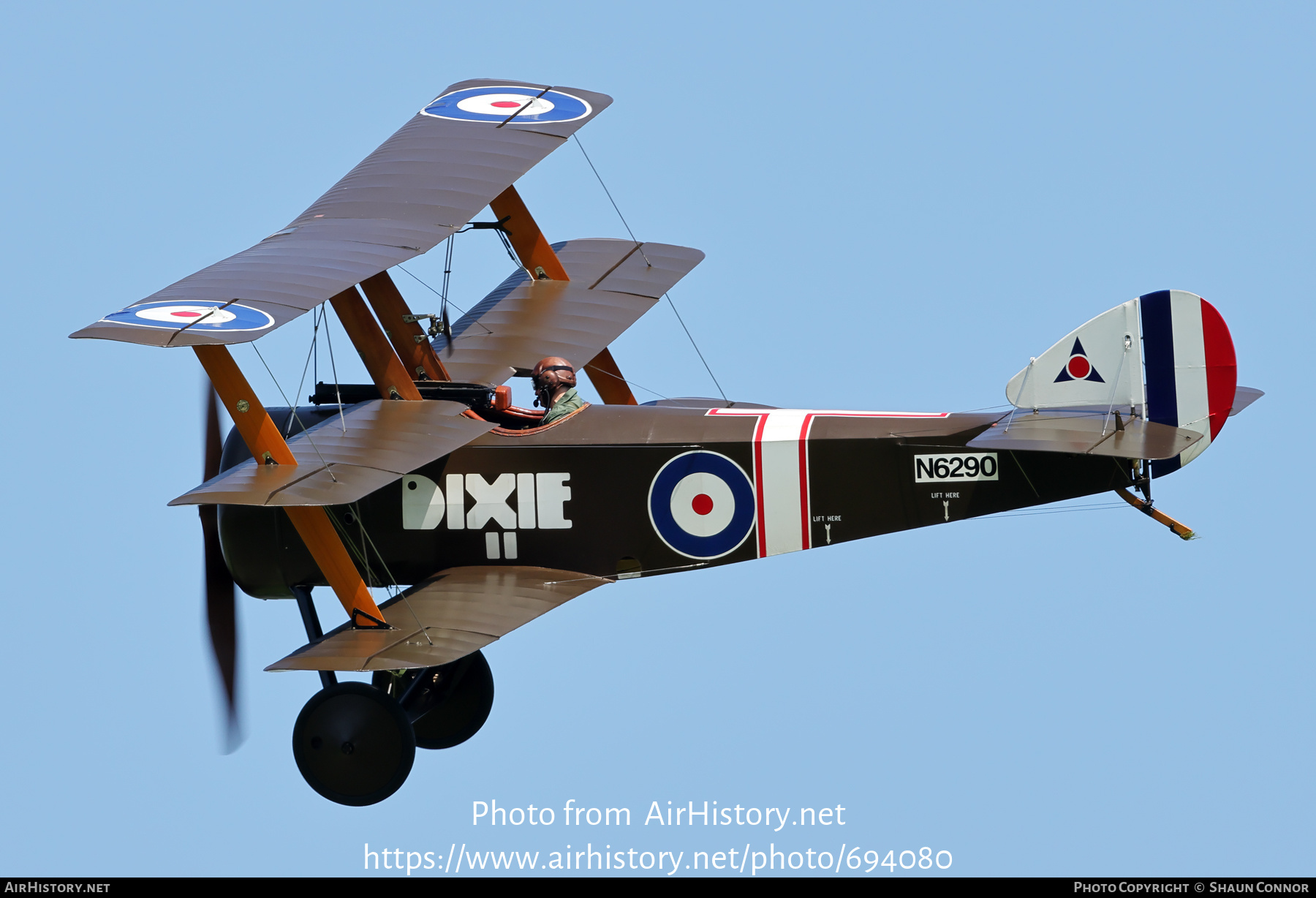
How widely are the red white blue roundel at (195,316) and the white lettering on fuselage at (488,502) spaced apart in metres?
1.96

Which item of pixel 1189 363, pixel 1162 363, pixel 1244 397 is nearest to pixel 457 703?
pixel 1162 363

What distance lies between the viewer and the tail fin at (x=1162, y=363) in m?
10.9

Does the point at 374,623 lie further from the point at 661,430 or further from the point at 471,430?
the point at 661,430

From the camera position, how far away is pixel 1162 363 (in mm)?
10961

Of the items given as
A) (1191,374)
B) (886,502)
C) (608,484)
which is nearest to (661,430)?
(608,484)

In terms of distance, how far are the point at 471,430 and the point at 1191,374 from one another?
429 cm

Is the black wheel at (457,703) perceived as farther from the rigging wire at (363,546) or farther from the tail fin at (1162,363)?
the tail fin at (1162,363)

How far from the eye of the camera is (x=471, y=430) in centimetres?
1178

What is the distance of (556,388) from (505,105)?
306 centimetres

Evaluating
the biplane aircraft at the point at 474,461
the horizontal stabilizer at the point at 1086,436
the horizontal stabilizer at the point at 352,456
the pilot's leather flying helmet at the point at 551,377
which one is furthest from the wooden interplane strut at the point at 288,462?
the horizontal stabilizer at the point at 1086,436

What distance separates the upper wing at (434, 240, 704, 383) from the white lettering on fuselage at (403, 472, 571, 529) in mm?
1117

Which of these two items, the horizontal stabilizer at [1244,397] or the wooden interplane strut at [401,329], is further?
the wooden interplane strut at [401,329]

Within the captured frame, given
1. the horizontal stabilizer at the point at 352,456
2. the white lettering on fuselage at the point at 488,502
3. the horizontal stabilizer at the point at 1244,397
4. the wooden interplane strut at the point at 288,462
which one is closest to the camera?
the horizontal stabilizer at the point at 352,456

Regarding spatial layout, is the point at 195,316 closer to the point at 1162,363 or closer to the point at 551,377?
the point at 551,377
